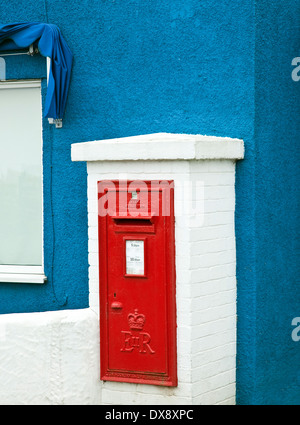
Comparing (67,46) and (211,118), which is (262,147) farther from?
(67,46)

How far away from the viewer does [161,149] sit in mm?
5387

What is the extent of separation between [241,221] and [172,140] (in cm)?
91

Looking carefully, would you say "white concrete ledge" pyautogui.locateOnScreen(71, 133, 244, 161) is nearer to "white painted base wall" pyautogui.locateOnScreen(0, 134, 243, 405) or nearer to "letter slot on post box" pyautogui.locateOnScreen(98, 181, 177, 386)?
"white painted base wall" pyautogui.locateOnScreen(0, 134, 243, 405)

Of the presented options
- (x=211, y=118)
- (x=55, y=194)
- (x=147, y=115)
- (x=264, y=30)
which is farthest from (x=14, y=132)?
(x=264, y=30)

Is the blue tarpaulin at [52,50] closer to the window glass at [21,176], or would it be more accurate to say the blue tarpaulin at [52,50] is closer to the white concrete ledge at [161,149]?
the window glass at [21,176]

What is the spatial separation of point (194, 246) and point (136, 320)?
666 mm

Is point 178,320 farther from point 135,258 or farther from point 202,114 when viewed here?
point 202,114

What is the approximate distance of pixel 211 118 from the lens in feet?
19.6

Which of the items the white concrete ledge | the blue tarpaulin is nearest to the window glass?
the blue tarpaulin

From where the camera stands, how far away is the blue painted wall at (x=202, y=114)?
5.82 meters

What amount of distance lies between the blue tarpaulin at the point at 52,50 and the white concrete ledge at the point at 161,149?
65 centimetres

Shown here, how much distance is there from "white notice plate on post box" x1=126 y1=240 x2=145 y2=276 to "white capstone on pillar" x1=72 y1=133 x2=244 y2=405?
246 millimetres

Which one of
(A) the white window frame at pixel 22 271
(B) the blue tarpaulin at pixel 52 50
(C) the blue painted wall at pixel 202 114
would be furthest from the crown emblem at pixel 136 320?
(B) the blue tarpaulin at pixel 52 50

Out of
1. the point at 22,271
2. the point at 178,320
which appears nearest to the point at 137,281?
the point at 178,320
